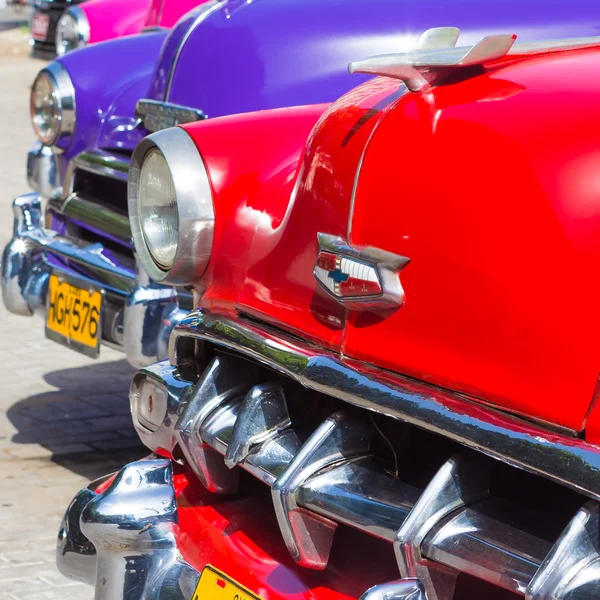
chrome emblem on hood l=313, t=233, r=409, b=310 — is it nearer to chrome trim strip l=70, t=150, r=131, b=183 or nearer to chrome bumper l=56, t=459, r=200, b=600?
chrome bumper l=56, t=459, r=200, b=600

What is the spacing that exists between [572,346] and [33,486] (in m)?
2.44

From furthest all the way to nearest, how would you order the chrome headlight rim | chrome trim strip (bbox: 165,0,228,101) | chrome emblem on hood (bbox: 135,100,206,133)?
chrome trim strip (bbox: 165,0,228,101), chrome emblem on hood (bbox: 135,100,206,133), the chrome headlight rim

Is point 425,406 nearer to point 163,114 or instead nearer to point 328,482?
point 328,482

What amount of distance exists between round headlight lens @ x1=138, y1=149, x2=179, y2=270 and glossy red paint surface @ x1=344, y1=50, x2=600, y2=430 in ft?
1.80

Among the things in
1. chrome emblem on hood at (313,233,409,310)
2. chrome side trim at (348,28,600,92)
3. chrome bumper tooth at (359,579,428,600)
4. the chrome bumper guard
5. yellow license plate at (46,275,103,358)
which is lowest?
yellow license plate at (46,275,103,358)

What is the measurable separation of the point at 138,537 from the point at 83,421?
2234 millimetres

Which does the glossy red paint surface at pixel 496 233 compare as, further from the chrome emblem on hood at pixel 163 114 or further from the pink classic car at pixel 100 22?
the pink classic car at pixel 100 22

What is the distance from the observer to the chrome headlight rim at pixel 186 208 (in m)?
2.05

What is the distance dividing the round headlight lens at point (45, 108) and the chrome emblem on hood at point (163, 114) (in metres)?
0.48

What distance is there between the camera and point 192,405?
195 centimetres

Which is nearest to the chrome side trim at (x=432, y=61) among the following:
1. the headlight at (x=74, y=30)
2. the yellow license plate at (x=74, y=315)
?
the yellow license plate at (x=74, y=315)

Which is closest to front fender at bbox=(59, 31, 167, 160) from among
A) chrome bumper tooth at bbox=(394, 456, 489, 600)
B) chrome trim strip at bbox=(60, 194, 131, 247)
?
chrome trim strip at bbox=(60, 194, 131, 247)

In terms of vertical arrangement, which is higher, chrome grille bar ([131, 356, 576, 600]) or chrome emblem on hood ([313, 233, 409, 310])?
chrome emblem on hood ([313, 233, 409, 310])

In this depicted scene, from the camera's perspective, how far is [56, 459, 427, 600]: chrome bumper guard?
6.07ft
